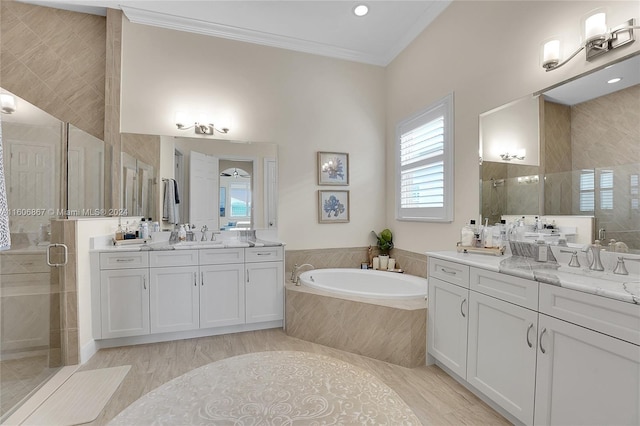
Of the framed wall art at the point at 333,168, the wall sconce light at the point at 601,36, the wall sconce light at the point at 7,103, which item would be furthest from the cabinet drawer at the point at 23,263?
the wall sconce light at the point at 601,36

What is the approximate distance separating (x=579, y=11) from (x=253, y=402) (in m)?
3.10

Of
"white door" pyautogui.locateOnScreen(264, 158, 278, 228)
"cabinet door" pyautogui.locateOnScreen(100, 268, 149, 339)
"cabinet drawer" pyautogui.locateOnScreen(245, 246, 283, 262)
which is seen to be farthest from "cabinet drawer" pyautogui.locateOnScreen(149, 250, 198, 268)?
"white door" pyautogui.locateOnScreen(264, 158, 278, 228)

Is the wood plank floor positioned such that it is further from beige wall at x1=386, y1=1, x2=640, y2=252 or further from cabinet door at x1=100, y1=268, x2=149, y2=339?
beige wall at x1=386, y1=1, x2=640, y2=252

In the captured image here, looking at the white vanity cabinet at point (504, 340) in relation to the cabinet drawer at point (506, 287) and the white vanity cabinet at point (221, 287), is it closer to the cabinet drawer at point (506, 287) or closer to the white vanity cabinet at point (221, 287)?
the cabinet drawer at point (506, 287)

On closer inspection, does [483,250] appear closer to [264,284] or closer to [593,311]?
[593,311]

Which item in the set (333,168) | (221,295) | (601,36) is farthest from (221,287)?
(601,36)

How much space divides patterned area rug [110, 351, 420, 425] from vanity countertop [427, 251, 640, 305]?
3.33ft

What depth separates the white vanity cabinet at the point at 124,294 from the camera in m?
2.64

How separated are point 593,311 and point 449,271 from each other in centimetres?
92

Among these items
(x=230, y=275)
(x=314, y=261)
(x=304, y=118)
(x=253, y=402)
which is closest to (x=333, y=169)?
(x=304, y=118)

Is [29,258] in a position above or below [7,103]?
below

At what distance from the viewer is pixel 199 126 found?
3330mm

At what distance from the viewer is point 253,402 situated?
1.67m

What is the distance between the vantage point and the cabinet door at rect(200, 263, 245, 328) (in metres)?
2.89
